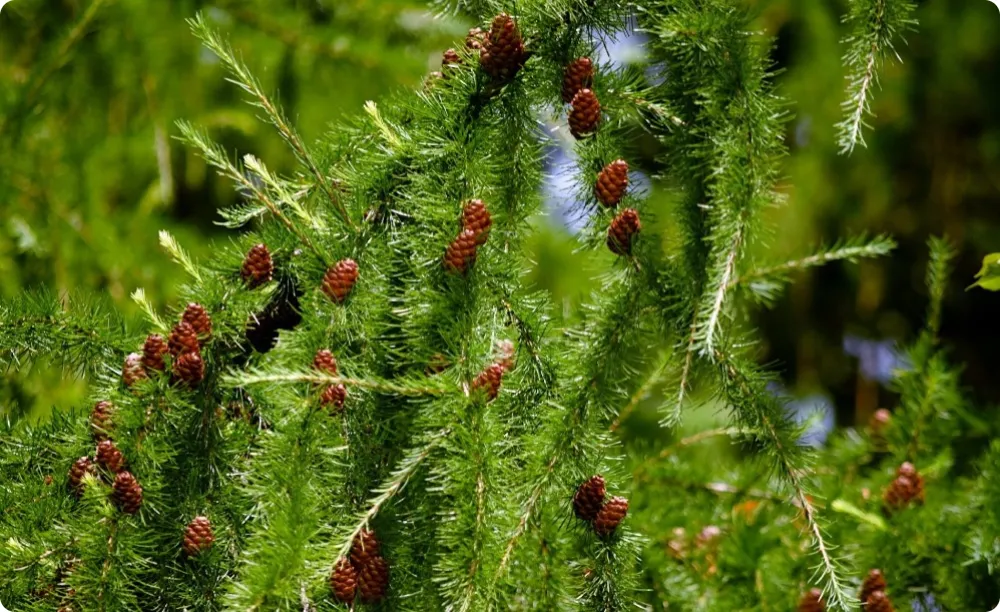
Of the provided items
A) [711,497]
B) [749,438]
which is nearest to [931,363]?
[711,497]

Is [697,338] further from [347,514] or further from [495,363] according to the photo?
[347,514]

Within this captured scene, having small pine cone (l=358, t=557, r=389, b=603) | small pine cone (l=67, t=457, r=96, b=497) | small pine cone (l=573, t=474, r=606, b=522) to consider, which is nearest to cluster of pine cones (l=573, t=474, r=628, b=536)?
small pine cone (l=573, t=474, r=606, b=522)

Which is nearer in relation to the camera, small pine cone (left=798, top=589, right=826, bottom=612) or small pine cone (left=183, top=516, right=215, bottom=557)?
small pine cone (left=183, top=516, right=215, bottom=557)

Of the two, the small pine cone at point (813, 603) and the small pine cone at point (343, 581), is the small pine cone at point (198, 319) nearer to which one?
the small pine cone at point (343, 581)

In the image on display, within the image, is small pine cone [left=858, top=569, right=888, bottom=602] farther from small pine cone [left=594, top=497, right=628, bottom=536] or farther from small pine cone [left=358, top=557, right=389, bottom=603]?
small pine cone [left=358, top=557, right=389, bottom=603]

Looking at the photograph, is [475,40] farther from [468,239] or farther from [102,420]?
[102,420]

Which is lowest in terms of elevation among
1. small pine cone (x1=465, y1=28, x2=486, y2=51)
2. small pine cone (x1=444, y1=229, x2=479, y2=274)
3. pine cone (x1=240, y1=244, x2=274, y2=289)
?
pine cone (x1=240, y1=244, x2=274, y2=289)

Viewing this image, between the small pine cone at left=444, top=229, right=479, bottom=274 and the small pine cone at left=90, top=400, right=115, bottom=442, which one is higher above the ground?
the small pine cone at left=444, top=229, right=479, bottom=274

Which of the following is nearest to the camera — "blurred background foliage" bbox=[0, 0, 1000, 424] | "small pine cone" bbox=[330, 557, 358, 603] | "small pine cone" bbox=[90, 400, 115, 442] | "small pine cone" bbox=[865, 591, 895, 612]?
"small pine cone" bbox=[330, 557, 358, 603]
